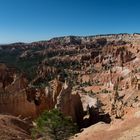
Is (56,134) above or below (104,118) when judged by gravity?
above

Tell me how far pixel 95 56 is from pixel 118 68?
38451 mm

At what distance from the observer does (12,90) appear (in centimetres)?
5228

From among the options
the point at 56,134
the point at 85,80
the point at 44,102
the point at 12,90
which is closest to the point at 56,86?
the point at 44,102

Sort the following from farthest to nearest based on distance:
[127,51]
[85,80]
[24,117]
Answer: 1. [127,51]
2. [85,80]
3. [24,117]

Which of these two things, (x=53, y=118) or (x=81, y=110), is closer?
(x=53, y=118)

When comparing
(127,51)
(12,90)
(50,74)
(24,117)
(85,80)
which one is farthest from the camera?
(127,51)

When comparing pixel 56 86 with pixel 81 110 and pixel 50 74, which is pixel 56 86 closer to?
pixel 81 110

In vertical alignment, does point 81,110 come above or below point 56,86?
below

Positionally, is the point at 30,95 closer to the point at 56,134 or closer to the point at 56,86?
the point at 56,86

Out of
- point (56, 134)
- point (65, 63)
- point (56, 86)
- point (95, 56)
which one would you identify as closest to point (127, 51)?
point (95, 56)

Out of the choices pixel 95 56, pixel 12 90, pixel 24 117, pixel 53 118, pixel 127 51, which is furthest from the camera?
pixel 95 56

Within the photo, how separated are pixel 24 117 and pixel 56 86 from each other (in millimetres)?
8866

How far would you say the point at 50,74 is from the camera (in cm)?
13712

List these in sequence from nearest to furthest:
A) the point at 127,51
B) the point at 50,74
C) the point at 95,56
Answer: the point at 50,74 < the point at 127,51 < the point at 95,56
